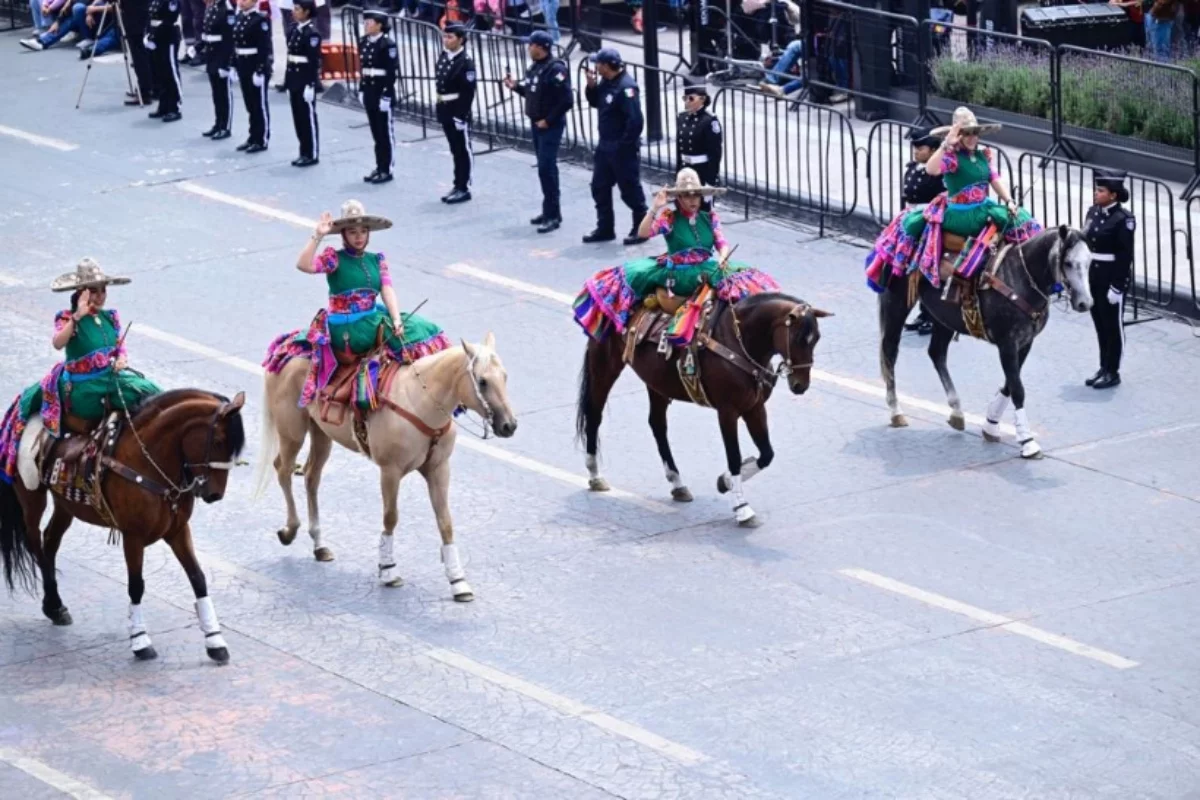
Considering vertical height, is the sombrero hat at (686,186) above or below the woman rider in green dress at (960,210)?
above

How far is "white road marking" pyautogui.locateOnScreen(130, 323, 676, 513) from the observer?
56.4 ft

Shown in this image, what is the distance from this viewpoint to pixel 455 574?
15.2 m

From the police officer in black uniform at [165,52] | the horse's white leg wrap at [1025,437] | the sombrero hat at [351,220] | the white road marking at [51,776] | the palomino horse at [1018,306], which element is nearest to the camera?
the white road marking at [51,776]

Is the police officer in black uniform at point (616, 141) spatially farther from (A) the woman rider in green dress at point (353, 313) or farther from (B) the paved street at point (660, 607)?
(A) the woman rider in green dress at point (353, 313)

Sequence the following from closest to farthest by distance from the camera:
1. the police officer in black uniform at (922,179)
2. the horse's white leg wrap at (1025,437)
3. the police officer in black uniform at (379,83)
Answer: the horse's white leg wrap at (1025,437)
the police officer in black uniform at (922,179)
the police officer in black uniform at (379,83)

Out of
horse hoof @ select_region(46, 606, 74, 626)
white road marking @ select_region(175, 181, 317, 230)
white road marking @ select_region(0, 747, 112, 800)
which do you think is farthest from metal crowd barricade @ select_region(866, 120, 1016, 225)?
white road marking @ select_region(0, 747, 112, 800)

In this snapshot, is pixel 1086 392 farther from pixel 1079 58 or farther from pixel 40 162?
pixel 40 162

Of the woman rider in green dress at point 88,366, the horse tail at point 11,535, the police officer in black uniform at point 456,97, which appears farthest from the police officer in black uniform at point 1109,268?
the horse tail at point 11,535

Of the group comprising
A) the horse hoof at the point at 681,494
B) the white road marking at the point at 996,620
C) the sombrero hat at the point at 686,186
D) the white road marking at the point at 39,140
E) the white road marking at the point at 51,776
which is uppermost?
the sombrero hat at the point at 686,186

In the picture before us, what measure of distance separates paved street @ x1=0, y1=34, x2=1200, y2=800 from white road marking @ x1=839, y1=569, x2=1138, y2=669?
0.03m

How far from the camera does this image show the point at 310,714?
44.4ft

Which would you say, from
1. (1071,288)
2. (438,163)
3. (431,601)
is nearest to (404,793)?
(431,601)

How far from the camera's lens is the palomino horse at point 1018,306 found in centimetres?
1758

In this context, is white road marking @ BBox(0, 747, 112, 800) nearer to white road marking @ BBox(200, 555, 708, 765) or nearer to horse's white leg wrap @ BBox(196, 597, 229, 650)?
horse's white leg wrap @ BBox(196, 597, 229, 650)
